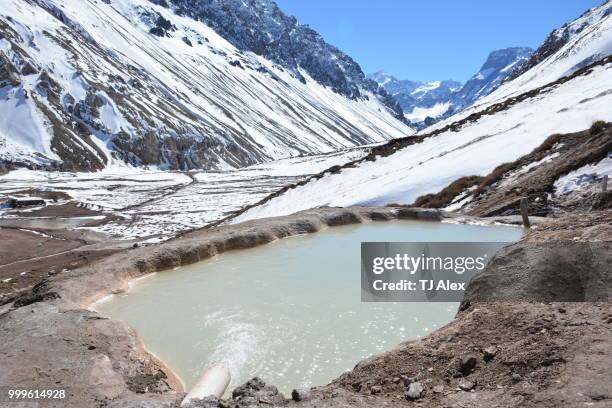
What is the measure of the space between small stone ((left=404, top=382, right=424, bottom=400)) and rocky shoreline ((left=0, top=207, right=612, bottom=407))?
14 mm

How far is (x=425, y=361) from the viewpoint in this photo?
777 cm

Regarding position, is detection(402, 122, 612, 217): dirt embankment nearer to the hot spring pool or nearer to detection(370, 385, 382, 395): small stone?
the hot spring pool

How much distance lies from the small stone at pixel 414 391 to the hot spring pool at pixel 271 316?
2.25 metres

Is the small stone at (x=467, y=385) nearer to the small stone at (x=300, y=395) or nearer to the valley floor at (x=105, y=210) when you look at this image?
the small stone at (x=300, y=395)

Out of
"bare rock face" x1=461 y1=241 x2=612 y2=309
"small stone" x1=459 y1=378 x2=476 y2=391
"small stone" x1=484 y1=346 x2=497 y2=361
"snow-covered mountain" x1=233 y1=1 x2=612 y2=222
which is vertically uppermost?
"snow-covered mountain" x1=233 y1=1 x2=612 y2=222

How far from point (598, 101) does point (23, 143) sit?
398ft

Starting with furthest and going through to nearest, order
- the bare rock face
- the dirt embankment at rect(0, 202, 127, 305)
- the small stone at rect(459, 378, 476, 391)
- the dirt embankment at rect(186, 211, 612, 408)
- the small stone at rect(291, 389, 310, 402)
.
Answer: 1. the dirt embankment at rect(0, 202, 127, 305)
2. the bare rock face
3. the small stone at rect(291, 389, 310, 402)
4. the small stone at rect(459, 378, 476, 391)
5. the dirt embankment at rect(186, 211, 612, 408)

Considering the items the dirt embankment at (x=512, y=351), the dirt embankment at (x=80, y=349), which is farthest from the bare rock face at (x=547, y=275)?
the dirt embankment at (x=80, y=349)

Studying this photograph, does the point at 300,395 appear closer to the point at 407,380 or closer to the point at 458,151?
the point at 407,380

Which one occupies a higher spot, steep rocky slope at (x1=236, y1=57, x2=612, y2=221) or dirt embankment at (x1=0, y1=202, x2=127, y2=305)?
steep rocky slope at (x1=236, y1=57, x2=612, y2=221)

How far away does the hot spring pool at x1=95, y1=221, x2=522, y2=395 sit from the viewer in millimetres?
9727

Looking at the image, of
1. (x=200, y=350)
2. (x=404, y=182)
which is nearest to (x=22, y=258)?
(x=404, y=182)

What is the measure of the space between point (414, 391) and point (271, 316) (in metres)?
5.31

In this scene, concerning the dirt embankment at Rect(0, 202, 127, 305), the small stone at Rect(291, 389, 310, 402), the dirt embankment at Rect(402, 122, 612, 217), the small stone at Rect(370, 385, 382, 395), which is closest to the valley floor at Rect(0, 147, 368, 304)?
the dirt embankment at Rect(0, 202, 127, 305)
